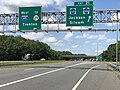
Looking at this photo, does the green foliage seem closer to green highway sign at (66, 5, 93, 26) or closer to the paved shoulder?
green highway sign at (66, 5, 93, 26)

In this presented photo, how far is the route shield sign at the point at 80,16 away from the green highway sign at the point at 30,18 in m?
4.15

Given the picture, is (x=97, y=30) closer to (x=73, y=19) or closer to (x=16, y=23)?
(x=73, y=19)

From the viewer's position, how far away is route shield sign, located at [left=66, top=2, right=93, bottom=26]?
129 ft

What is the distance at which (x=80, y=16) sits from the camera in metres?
39.5

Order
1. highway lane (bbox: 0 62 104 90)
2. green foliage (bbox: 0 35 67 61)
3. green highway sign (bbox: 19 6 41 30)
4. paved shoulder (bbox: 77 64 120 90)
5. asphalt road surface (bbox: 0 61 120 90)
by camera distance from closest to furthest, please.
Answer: highway lane (bbox: 0 62 104 90) < asphalt road surface (bbox: 0 61 120 90) < paved shoulder (bbox: 77 64 120 90) < green highway sign (bbox: 19 6 41 30) < green foliage (bbox: 0 35 67 61)

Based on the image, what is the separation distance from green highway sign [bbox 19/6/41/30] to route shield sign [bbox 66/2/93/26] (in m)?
4.15

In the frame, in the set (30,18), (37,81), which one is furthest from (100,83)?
(30,18)

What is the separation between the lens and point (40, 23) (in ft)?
135

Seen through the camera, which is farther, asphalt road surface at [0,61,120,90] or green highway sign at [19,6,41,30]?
green highway sign at [19,6,41,30]

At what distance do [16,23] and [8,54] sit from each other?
7695cm

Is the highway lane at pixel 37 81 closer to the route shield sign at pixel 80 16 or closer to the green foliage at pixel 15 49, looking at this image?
the route shield sign at pixel 80 16

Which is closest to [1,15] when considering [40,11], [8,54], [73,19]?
[40,11]

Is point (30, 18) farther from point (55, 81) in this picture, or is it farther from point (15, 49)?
point (15, 49)

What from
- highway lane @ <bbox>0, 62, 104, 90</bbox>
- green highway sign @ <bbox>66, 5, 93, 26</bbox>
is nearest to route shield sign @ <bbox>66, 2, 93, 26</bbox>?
green highway sign @ <bbox>66, 5, 93, 26</bbox>
